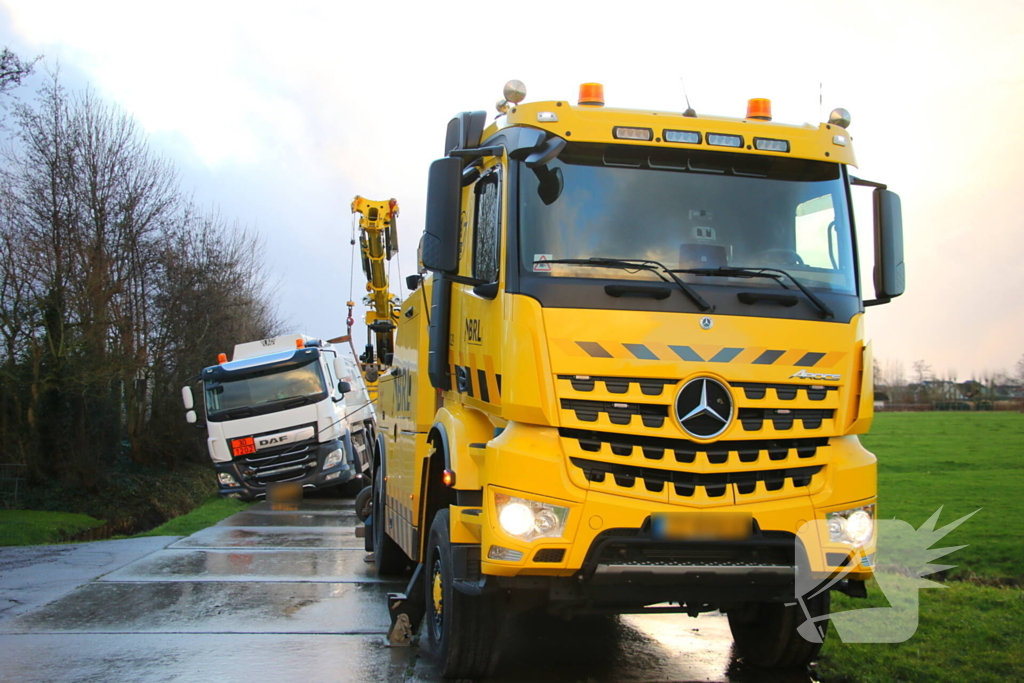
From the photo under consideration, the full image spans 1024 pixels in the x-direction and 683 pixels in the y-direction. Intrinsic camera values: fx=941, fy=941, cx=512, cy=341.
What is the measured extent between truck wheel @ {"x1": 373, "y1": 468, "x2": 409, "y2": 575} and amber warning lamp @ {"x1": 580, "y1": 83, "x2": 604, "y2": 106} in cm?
473

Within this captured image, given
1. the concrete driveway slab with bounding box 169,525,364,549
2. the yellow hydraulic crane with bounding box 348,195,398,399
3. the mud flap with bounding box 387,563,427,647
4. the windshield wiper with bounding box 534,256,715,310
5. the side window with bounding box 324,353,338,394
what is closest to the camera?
the windshield wiper with bounding box 534,256,715,310

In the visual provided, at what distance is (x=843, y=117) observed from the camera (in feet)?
19.1

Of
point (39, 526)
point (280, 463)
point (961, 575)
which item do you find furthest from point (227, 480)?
point (961, 575)

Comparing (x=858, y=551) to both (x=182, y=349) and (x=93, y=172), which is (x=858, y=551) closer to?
(x=93, y=172)

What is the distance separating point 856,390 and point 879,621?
2.63 metres

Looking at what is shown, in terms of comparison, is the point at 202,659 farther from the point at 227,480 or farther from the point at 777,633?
the point at 227,480

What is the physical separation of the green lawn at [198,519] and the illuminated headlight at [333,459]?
1.89 m

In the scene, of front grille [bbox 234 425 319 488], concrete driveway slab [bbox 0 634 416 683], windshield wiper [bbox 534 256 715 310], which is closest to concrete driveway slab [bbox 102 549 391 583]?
concrete driveway slab [bbox 0 634 416 683]

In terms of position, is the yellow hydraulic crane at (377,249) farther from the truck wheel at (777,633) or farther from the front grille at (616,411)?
the front grille at (616,411)

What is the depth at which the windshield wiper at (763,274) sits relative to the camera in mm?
5070

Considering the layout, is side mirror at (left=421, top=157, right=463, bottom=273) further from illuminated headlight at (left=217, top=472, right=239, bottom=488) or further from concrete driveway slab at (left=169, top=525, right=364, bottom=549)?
illuminated headlight at (left=217, top=472, right=239, bottom=488)

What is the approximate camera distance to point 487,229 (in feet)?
18.2

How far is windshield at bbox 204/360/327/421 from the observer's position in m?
17.5

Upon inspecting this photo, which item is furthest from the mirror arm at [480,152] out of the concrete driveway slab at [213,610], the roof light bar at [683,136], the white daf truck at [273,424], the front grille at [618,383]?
the white daf truck at [273,424]
